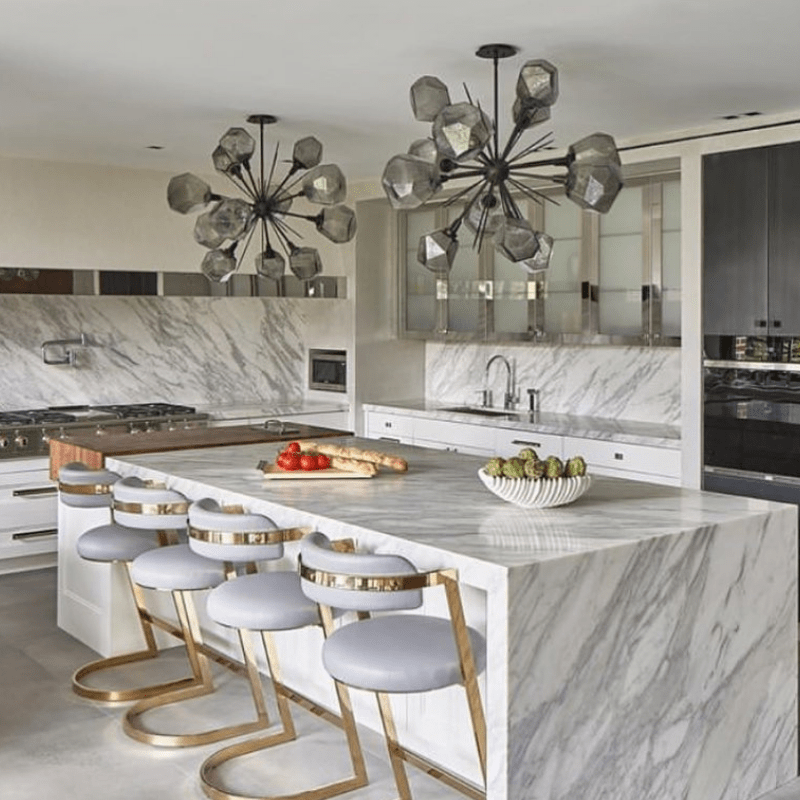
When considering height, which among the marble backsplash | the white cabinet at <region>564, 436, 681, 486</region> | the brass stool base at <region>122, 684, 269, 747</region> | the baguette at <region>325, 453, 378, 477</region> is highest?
the marble backsplash

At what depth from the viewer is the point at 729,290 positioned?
5223 mm

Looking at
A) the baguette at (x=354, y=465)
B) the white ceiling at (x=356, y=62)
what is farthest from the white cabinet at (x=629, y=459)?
the baguette at (x=354, y=465)

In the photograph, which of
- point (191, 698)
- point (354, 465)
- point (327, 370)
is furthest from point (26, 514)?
point (354, 465)

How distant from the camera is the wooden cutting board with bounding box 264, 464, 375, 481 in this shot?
160 inches

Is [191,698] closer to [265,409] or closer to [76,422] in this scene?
[76,422]

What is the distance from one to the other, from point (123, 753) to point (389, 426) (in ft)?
12.6

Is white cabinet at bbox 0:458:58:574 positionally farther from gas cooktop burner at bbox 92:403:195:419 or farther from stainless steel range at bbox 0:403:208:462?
gas cooktop burner at bbox 92:403:195:419

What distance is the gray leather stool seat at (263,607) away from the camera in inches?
131

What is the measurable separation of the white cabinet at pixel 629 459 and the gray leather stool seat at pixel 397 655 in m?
2.71

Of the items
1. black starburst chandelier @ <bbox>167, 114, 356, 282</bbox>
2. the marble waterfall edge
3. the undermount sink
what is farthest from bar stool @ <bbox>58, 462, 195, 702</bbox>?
the undermount sink

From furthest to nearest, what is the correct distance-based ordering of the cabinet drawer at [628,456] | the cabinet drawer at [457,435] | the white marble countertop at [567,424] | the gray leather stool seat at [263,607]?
the cabinet drawer at [457,435] → the white marble countertop at [567,424] → the cabinet drawer at [628,456] → the gray leather stool seat at [263,607]

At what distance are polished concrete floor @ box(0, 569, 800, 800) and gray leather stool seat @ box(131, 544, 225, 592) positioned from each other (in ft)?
1.81

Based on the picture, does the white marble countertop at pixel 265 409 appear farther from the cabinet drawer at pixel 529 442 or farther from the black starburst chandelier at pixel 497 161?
the black starburst chandelier at pixel 497 161

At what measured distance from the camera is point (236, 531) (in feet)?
11.4
